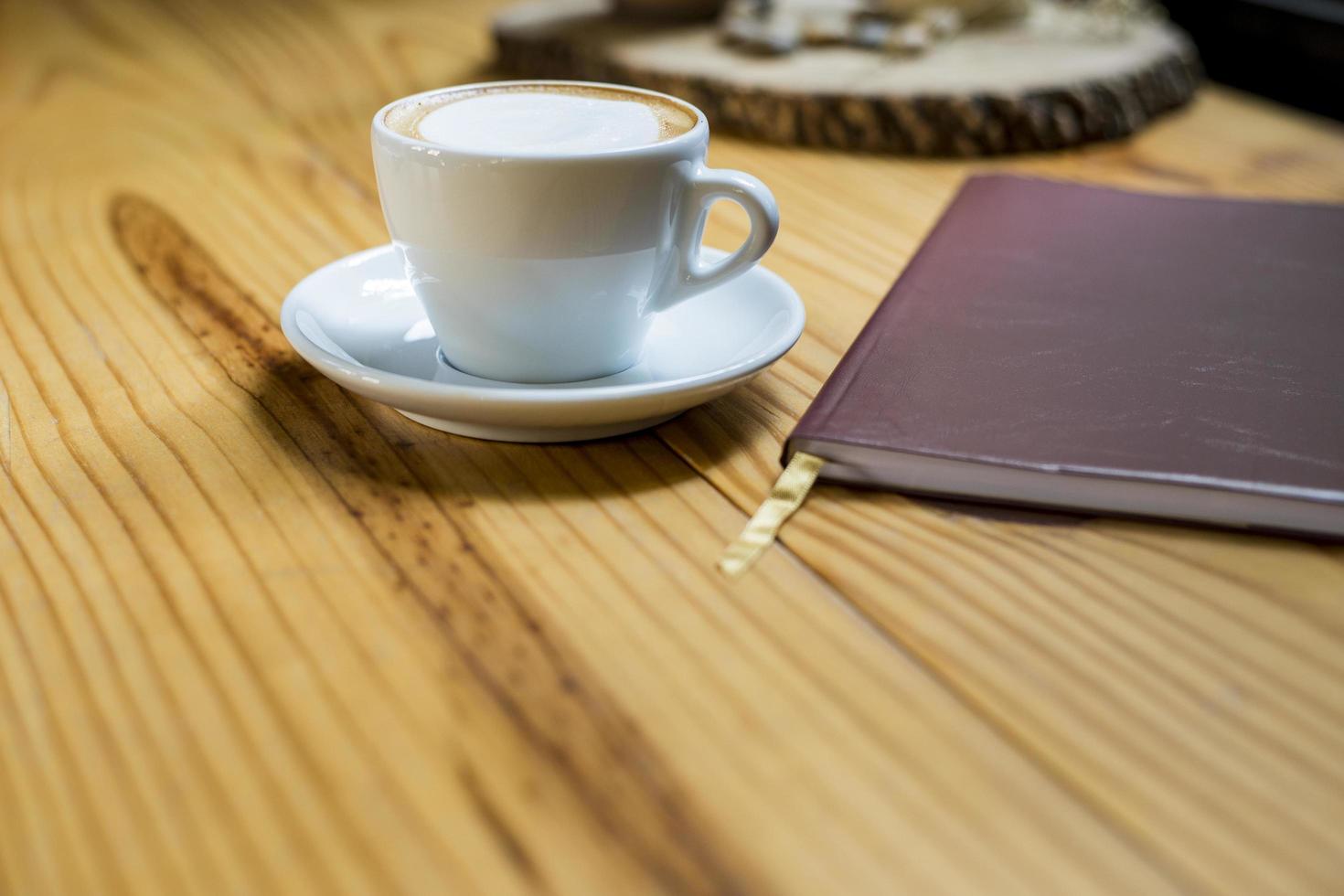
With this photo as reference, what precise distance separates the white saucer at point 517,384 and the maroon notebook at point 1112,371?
0.05 metres

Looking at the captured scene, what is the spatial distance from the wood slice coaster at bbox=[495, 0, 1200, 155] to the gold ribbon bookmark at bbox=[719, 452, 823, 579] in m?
0.57

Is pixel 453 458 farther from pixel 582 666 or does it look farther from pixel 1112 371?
pixel 1112 371

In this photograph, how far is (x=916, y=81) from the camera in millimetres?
979

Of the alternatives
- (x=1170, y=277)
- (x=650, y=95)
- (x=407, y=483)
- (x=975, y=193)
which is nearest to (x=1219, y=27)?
(x=975, y=193)

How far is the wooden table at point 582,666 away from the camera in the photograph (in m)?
0.31

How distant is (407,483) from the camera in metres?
0.47

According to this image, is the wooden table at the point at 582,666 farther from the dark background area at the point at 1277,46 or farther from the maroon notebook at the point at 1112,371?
the dark background area at the point at 1277,46

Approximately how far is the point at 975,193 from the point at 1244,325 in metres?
0.24

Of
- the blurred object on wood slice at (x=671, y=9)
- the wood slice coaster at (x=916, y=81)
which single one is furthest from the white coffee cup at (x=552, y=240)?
the blurred object on wood slice at (x=671, y=9)

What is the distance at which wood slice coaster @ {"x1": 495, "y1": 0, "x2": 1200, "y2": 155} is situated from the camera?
956mm

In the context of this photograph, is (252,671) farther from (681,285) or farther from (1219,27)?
(1219,27)

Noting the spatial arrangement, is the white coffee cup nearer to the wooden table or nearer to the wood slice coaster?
the wooden table

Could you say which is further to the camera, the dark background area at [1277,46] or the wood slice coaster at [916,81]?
the dark background area at [1277,46]

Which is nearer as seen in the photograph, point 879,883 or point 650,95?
point 879,883
